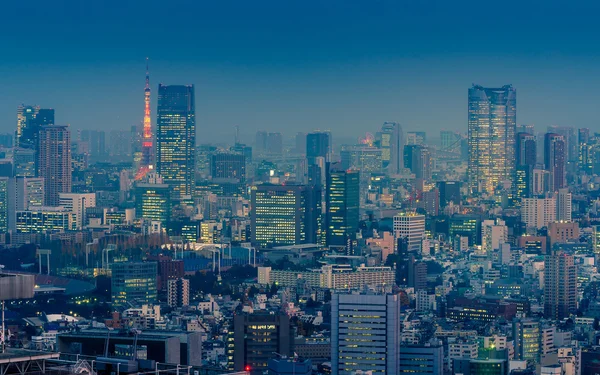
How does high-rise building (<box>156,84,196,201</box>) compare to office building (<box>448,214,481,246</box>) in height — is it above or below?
above

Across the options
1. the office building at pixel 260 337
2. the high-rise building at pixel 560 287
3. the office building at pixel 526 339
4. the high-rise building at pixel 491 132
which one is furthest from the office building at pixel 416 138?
the office building at pixel 260 337

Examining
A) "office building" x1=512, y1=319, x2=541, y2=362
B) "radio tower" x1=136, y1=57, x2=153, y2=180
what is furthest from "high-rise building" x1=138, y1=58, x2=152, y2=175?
"office building" x1=512, y1=319, x2=541, y2=362

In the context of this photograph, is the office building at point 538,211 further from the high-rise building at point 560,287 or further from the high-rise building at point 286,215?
the high-rise building at point 560,287

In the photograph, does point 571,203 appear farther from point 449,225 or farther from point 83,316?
point 83,316

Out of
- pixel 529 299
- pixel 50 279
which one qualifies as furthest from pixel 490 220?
pixel 50 279

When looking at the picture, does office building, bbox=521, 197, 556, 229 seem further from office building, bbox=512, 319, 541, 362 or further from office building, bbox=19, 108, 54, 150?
office building, bbox=512, 319, 541, 362

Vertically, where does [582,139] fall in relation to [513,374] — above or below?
above
